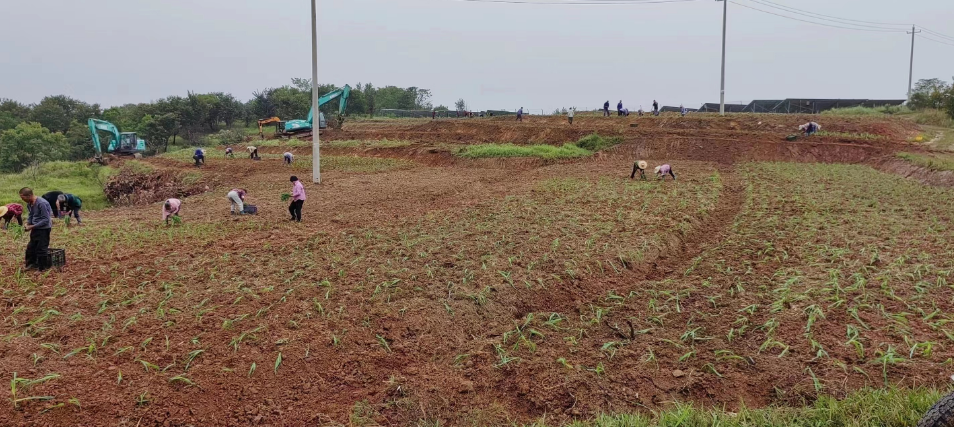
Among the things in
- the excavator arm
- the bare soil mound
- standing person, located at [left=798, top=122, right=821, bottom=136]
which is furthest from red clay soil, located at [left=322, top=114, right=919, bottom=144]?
the bare soil mound

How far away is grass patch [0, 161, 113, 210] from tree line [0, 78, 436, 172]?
11.2m

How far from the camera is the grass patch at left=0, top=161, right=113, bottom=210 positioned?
2361 centimetres

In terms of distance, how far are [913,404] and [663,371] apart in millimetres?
1862

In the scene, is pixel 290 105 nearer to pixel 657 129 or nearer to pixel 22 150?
pixel 22 150

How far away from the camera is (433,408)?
453cm

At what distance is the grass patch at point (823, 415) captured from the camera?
154 inches

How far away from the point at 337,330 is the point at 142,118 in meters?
59.7

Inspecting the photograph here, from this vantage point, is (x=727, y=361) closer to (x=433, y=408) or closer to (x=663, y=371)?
(x=663, y=371)

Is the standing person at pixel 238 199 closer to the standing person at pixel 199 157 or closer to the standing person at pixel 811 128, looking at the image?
the standing person at pixel 199 157

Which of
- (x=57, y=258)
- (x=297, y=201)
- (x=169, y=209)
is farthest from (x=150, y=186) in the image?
(x=57, y=258)

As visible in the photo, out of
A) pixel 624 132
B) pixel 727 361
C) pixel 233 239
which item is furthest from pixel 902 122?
pixel 233 239

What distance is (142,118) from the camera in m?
54.2

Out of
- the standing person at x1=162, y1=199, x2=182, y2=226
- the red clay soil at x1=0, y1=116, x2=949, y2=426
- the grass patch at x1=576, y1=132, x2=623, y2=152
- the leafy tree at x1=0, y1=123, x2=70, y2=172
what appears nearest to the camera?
the red clay soil at x1=0, y1=116, x2=949, y2=426

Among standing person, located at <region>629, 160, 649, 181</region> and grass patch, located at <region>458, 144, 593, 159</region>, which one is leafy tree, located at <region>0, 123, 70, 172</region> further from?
standing person, located at <region>629, 160, 649, 181</region>
